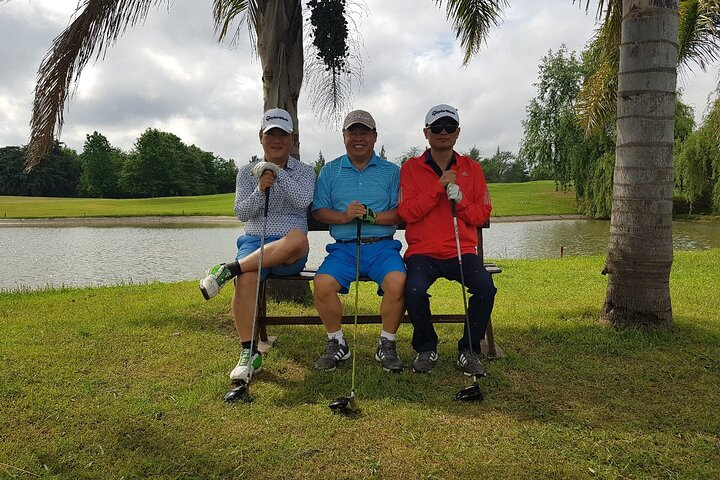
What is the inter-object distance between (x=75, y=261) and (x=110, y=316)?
11.0m

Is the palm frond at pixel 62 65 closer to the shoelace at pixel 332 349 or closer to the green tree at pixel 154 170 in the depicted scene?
the shoelace at pixel 332 349

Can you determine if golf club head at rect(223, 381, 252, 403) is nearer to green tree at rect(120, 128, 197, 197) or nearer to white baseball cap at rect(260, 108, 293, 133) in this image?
white baseball cap at rect(260, 108, 293, 133)

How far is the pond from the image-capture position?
12.4 metres

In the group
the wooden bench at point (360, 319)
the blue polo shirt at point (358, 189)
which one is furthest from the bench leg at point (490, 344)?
the blue polo shirt at point (358, 189)

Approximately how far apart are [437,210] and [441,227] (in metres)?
0.13

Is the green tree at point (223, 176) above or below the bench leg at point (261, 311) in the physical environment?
above

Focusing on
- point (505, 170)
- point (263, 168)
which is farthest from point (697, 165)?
point (505, 170)

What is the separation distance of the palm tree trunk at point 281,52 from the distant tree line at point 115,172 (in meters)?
67.5

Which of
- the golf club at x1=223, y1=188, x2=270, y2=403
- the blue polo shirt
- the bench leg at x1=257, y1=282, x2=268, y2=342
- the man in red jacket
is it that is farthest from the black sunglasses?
the bench leg at x1=257, y1=282, x2=268, y2=342

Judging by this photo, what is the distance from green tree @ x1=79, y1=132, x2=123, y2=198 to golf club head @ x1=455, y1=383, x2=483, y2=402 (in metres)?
74.8

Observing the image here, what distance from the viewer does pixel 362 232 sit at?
13.9 ft

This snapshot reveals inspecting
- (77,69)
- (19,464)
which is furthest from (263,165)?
(77,69)

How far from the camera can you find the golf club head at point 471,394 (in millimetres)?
3385

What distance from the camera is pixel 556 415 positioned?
317cm
